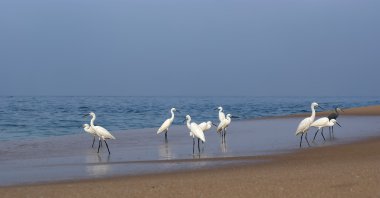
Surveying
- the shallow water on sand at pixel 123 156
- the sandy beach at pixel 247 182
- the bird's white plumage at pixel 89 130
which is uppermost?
the sandy beach at pixel 247 182

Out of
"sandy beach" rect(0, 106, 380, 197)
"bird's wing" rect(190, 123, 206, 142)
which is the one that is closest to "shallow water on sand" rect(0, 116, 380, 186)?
"bird's wing" rect(190, 123, 206, 142)

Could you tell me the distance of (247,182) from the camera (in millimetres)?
9602

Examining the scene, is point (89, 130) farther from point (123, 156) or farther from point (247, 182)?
point (247, 182)

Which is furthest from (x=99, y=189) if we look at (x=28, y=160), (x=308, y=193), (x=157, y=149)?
(x=157, y=149)

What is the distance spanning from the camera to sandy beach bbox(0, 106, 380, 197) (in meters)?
8.70

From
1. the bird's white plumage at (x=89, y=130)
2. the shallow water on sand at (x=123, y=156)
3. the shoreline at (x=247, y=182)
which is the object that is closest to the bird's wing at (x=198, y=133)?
the shallow water on sand at (x=123, y=156)

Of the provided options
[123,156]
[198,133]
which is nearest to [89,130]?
[198,133]

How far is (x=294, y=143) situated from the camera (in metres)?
18.6

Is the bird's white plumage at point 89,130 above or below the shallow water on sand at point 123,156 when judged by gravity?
above

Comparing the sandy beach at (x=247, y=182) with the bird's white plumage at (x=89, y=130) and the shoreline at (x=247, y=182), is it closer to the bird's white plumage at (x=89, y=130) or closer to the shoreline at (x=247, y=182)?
the shoreline at (x=247, y=182)

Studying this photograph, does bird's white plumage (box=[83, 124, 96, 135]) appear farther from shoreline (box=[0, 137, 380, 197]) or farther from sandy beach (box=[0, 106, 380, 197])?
shoreline (box=[0, 137, 380, 197])

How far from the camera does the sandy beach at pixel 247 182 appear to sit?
28.6ft

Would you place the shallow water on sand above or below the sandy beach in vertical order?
below

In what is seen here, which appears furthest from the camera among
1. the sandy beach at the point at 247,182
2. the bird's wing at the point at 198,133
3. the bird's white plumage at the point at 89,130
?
the bird's white plumage at the point at 89,130
